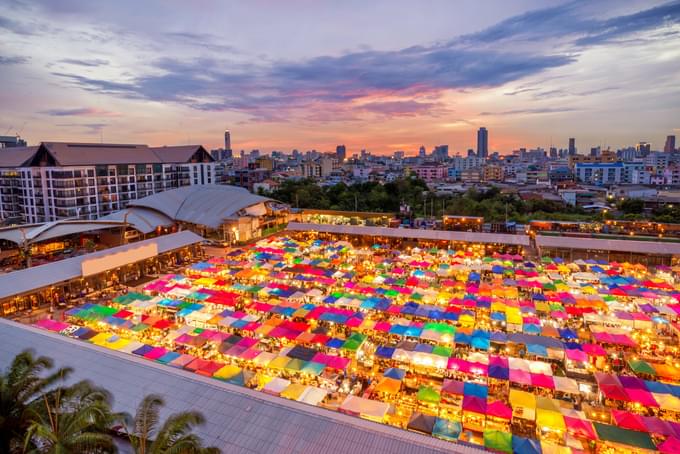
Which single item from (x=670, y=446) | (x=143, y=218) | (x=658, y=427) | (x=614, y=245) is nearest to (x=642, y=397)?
(x=658, y=427)

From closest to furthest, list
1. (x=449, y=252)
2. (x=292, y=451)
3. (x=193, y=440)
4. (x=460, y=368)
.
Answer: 1. (x=193, y=440)
2. (x=292, y=451)
3. (x=460, y=368)
4. (x=449, y=252)

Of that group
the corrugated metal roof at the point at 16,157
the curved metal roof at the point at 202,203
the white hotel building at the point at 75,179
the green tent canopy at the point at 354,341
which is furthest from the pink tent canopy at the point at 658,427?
the corrugated metal roof at the point at 16,157

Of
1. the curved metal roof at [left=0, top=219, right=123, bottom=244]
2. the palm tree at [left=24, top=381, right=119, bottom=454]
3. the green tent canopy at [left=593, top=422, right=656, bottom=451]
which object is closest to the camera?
Result: the palm tree at [left=24, top=381, right=119, bottom=454]

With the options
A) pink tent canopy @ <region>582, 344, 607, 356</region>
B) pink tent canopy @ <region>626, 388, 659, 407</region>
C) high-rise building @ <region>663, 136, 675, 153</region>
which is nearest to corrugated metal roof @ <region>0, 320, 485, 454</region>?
pink tent canopy @ <region>626, 388, 659, 407</region>

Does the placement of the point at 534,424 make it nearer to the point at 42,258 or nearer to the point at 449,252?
the point at 449,252

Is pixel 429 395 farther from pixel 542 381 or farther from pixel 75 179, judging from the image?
pixel 75 179

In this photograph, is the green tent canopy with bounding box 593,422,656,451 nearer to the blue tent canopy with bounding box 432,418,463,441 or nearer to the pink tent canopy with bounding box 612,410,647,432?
Answer: the pink tent canopy with bounding box 612,410,647,432

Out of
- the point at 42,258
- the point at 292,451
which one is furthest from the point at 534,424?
the point at 42,258
